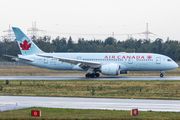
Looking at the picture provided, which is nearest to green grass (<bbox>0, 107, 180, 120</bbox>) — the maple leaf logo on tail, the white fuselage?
the white fuselage

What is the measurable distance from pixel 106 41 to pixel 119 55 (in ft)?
336

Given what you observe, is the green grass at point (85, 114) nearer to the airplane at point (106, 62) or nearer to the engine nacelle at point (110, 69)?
the engine nacelle at point (110, 69)

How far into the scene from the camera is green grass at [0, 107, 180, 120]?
1370 centimetres

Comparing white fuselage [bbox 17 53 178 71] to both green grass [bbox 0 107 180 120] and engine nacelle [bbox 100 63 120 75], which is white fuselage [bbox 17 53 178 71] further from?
green grass [bbox 0 107 180 120]

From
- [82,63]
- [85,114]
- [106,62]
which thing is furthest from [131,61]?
[85,114]

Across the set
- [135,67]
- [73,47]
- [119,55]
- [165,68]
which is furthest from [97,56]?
[73,47]

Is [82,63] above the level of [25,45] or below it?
below

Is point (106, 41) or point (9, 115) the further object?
point (106, 41)

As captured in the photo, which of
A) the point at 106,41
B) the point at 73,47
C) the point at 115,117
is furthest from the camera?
the point at 106,41

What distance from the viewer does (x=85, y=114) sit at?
1463 cm

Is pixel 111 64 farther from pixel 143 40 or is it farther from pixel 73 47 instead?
pixel 143 40

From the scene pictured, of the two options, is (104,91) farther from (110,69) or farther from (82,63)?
(82,63)

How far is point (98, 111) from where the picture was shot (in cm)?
1549

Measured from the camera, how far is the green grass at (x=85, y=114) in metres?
13.7
